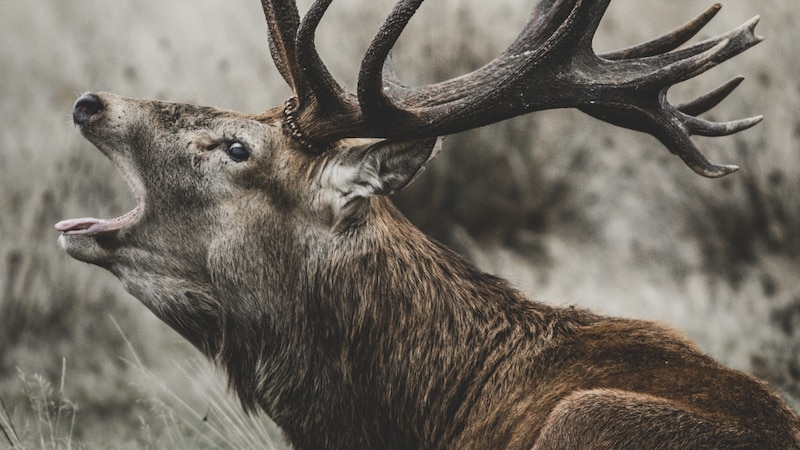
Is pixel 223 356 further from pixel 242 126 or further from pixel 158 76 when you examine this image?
pixel 158 76

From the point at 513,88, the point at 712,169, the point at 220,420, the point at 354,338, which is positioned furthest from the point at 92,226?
the point at 712,169

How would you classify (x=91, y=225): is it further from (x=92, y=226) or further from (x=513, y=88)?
(x=513, y=88)

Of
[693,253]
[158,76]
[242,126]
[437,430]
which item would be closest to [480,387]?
[437,430]

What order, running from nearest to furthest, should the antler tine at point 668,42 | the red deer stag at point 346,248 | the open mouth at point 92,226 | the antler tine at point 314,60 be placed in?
the antler tine at point 314,60 → the red deer stag at point 346,248 → the open mouth at point 92,226 → the antler tine at point 668,42

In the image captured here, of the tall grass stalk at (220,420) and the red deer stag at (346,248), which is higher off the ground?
the red deer stag at (346,248)

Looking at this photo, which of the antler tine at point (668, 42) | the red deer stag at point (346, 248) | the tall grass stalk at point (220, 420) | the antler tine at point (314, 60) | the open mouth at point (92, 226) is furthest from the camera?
the tall grass stalk at point (220, 420)

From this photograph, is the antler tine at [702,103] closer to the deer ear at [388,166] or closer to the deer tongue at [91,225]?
the deer ear at [388,166]

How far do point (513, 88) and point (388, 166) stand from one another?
529 mm

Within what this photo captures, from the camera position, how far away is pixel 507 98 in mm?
3971

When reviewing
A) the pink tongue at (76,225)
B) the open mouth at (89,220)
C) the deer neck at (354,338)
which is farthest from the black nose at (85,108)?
the deer neck at (354,338)

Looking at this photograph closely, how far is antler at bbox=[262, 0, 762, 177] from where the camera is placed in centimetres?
392

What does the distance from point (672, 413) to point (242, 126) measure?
1835mm

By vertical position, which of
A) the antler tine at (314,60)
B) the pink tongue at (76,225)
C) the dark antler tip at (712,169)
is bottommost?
the pink tongue at (76,225)

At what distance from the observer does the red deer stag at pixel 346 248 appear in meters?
3.99
